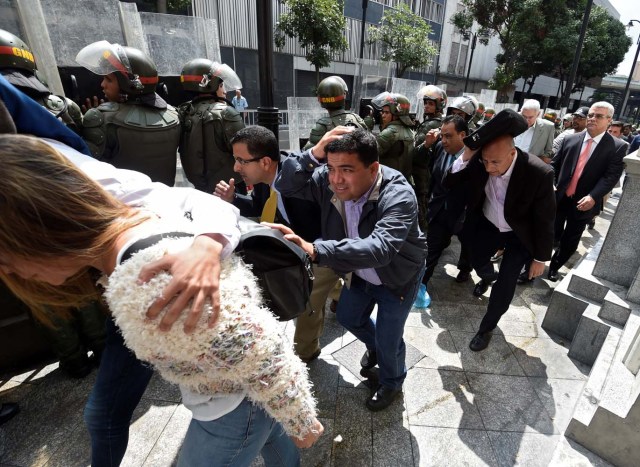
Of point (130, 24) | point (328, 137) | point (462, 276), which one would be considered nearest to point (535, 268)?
point (462, 276)

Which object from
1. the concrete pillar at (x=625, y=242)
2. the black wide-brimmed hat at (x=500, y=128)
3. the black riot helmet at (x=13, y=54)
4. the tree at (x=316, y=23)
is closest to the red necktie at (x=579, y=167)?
the concrete pillar at (x=625, y=242)

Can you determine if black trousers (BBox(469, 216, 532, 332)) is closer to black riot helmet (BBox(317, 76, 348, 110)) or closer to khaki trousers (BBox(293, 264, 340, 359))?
khaki trousers (BBox(293, 264, 340, 359))

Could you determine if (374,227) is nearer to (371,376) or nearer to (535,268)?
(371,376)

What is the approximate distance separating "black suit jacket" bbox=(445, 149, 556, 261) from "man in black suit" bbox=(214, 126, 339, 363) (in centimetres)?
144

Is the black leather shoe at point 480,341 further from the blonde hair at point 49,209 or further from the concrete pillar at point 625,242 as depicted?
the blonde hair at point 49,209

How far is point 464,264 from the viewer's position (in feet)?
14.1

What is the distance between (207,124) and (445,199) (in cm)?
265

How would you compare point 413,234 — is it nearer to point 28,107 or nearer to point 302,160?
point 302,160

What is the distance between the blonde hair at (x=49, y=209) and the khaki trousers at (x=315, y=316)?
1715 mm

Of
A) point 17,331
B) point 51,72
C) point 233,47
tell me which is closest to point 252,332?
point 17,331

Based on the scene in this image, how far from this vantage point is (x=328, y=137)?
207 centimetres

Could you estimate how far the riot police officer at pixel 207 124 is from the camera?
3.88 metres

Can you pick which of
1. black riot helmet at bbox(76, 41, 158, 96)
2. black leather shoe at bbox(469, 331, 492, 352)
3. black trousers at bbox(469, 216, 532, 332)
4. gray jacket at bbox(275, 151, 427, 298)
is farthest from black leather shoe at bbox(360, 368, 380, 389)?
black riot helmet at bbox(76, 41, 158, 96)

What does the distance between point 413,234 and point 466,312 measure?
2.09m
